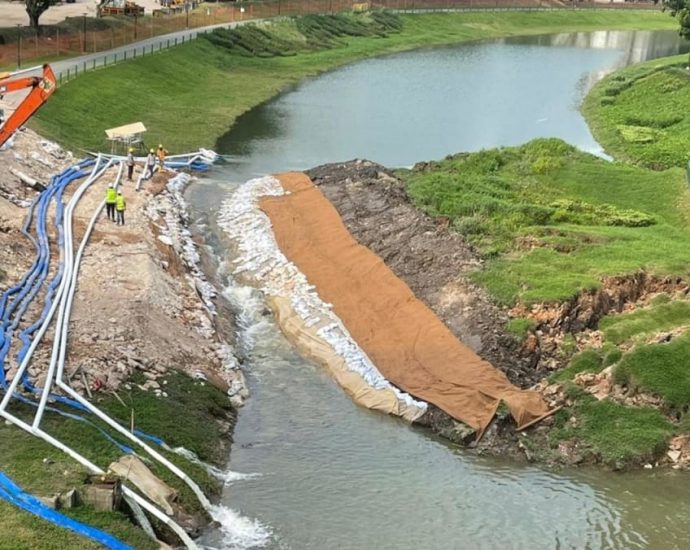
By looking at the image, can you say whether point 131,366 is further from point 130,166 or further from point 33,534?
point 130,166

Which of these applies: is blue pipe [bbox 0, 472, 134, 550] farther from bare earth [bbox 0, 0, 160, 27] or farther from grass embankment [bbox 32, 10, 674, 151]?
bare earth [bbox 0, 0, 160, 27]

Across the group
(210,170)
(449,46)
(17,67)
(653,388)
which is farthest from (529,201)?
(449,46)

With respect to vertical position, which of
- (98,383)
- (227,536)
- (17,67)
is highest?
(17,67)

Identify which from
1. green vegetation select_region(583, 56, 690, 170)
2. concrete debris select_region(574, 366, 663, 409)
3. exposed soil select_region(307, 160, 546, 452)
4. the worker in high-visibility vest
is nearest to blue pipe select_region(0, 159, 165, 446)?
the worker in high-visibility vest

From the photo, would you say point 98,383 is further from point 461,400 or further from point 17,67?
point 17,67

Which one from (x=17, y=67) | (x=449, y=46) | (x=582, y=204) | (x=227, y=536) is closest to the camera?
(x=227, y=536)

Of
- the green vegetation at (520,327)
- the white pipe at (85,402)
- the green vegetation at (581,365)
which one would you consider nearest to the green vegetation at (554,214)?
the green vegetation at (520,327)

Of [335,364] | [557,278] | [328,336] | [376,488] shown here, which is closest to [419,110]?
[557,278]
